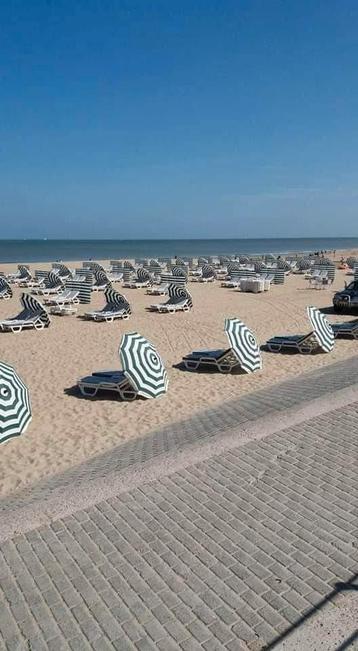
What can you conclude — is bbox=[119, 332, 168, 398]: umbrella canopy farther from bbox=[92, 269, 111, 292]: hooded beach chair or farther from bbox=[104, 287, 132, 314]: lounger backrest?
bbox=[92, 269, 111, 292]: hooded beach chair

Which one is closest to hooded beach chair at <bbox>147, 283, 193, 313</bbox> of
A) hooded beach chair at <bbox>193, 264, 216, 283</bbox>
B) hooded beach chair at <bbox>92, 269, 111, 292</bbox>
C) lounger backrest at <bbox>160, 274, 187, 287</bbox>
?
lounger backrest at <bbox>160, 274, 187, 287</bbox>

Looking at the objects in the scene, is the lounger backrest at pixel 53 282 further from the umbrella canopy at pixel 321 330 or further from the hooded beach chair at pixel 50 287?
the umbrella canopy at pixel 321 330

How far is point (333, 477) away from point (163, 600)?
2.18 metres

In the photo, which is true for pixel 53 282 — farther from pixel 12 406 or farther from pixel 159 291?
pixel 12 406

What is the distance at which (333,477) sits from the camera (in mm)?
4625

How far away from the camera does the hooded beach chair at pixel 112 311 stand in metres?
14.9

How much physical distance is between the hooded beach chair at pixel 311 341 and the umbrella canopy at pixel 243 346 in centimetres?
146

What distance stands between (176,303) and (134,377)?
Result: 9.33m

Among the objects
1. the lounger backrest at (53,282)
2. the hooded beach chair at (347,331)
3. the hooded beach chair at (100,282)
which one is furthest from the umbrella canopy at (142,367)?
the hooded beach chair at (100,282)

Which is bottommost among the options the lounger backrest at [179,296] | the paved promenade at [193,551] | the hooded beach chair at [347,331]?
the hooded beach chair at [347,331]

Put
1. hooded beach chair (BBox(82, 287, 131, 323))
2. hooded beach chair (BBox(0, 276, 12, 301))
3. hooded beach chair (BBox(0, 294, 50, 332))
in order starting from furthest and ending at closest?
hooded beach chair (BBox(0, 276, 12, 301)) < hooded beach chair (BBox(82, 287, 131, 323)) < hooded beach chair (BBox(0, 294, 50, 332))

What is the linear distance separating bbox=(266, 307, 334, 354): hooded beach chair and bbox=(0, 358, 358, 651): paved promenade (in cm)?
533

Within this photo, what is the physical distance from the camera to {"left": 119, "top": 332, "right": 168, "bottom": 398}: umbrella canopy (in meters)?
7.72

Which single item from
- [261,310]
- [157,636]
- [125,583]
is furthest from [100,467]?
[261,310]
